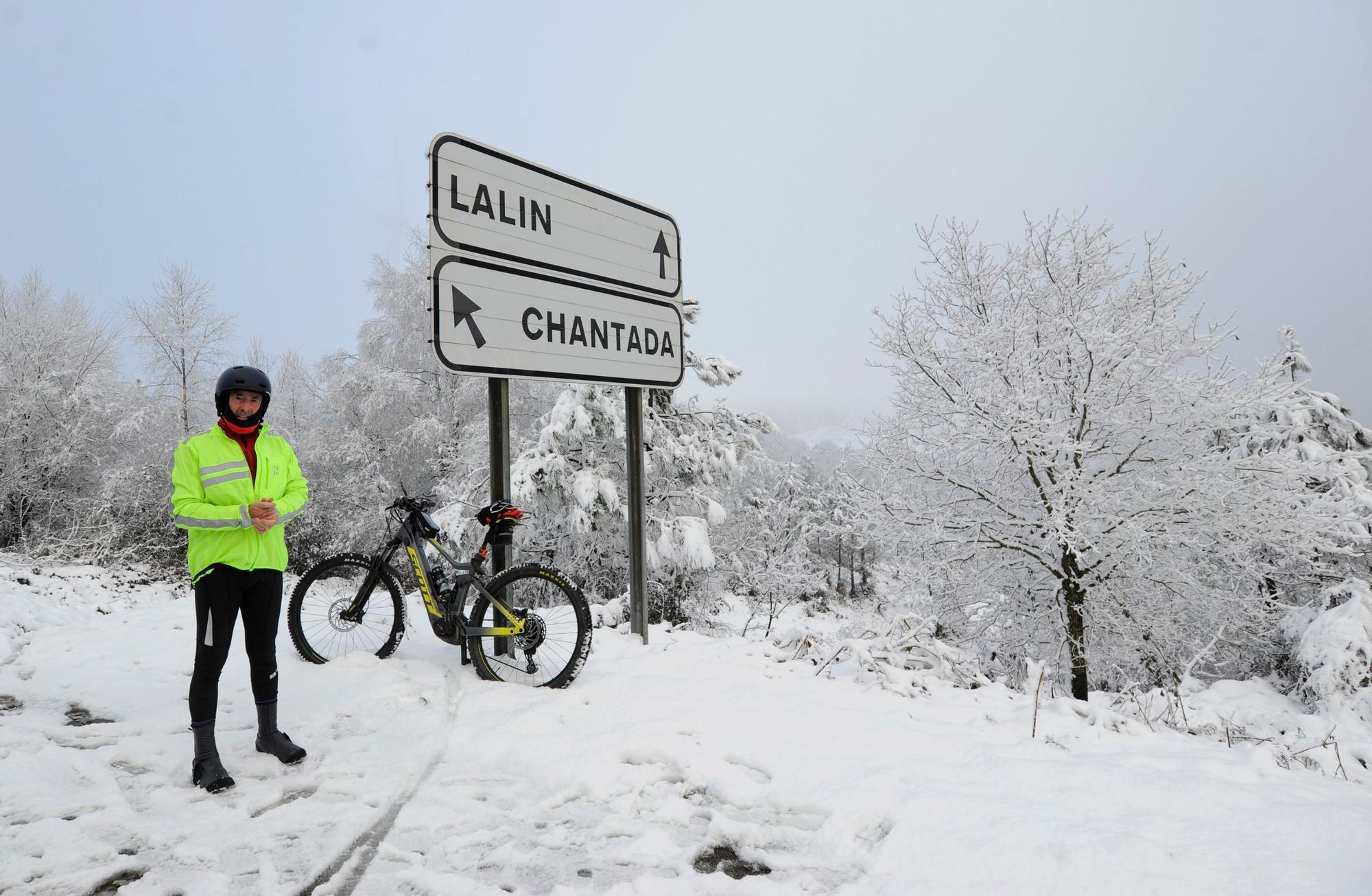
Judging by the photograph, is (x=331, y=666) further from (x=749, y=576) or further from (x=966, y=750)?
(x=749, y=576)

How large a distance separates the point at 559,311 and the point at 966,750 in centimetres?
385

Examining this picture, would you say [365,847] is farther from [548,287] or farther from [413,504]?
[548,287]

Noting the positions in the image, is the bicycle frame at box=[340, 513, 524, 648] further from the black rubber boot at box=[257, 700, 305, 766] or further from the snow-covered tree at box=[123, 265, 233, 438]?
the snow-covered tree at box=[123, 265, 233, 438]

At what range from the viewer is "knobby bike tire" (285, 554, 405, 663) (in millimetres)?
4641

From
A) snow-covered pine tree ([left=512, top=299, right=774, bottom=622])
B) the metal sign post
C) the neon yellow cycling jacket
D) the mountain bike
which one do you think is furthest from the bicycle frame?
snow-covered pine tree ([left=512, top=299, right=774, bottom=622])

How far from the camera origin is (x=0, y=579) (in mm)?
8094

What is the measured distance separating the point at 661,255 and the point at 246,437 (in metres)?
3.69

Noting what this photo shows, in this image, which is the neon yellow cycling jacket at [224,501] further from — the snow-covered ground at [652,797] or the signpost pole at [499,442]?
the signpost pole at [499,442]

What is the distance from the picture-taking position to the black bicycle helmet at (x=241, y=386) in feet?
9.98

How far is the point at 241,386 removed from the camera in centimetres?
306

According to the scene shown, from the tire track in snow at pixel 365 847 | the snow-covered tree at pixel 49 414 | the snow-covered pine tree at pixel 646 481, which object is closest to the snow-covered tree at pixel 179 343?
the snow-covered tree at pixel 49 414

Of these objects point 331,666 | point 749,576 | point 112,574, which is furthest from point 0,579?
point 749,576

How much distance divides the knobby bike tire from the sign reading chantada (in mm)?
1674

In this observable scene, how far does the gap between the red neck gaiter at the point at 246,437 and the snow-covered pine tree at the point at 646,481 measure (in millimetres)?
7337
